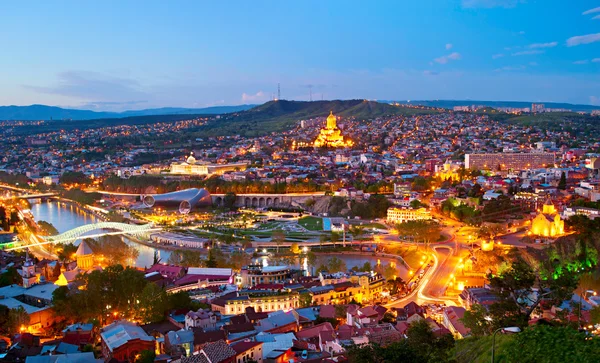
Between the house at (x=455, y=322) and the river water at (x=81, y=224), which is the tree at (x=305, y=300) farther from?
the river water at (x=81, y=224)

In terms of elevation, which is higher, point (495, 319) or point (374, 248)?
point (495, 319)

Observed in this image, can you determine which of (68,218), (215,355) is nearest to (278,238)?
(215,355)

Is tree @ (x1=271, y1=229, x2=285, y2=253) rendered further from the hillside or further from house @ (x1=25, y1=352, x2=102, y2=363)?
the hillside

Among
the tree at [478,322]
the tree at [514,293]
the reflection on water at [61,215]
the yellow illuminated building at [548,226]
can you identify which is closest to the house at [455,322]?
the tree at [478,322]

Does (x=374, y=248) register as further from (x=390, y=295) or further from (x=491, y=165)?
(x=491, y=165)

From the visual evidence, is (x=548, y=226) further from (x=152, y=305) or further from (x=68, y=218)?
(x=68, y=218)

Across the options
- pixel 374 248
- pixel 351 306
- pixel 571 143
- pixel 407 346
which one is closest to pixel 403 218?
pixel 374 248

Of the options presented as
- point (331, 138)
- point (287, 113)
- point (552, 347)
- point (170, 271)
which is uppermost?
point (287, 113)
